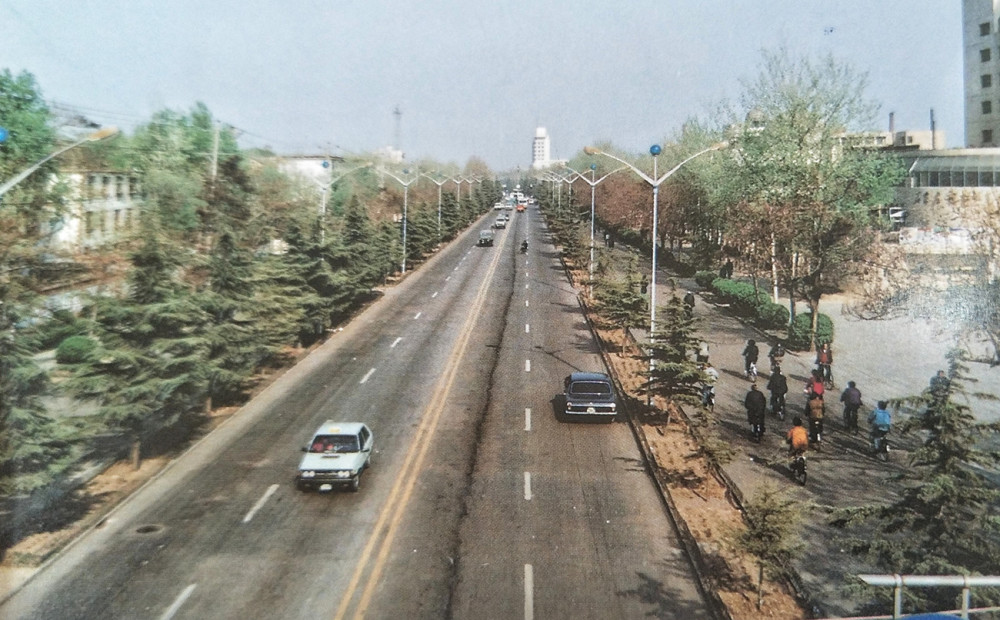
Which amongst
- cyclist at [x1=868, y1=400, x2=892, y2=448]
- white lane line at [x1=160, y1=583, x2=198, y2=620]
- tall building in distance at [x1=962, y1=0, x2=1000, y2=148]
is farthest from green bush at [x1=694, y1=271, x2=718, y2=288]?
white lane line at [x1=160, y1=583, x2=198, y2=620]

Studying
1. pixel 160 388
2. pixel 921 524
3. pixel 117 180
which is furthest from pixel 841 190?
pixel 117 180

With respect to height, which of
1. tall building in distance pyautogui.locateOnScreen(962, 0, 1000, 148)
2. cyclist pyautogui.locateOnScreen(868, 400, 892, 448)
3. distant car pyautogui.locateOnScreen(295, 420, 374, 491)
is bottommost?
distant car pyautogui.locateOnScreen(295, 420, 374, 491)

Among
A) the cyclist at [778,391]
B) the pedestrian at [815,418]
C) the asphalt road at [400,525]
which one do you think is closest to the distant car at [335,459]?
the asphalt road at [400,525]

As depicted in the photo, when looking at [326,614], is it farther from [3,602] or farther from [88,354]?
[88,354]

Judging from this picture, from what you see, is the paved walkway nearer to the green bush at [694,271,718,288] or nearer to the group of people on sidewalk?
the group of people on sidewalk

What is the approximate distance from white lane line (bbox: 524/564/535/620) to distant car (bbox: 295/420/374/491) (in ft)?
18.8

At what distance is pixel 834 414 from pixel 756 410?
4769mm

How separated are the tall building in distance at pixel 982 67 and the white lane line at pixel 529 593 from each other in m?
74.0

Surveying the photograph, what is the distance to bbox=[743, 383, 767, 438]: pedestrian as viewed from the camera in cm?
2150

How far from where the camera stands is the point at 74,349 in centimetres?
1817

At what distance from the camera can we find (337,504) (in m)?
17.5

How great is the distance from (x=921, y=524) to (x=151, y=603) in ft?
41.0

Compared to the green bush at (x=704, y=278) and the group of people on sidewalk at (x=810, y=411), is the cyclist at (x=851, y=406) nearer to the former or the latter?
the group of people on sidewalk at (x=810, y=411)

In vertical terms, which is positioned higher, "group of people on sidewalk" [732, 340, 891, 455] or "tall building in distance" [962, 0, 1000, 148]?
"tall building in distance" [962, 0, 1000, 148]
